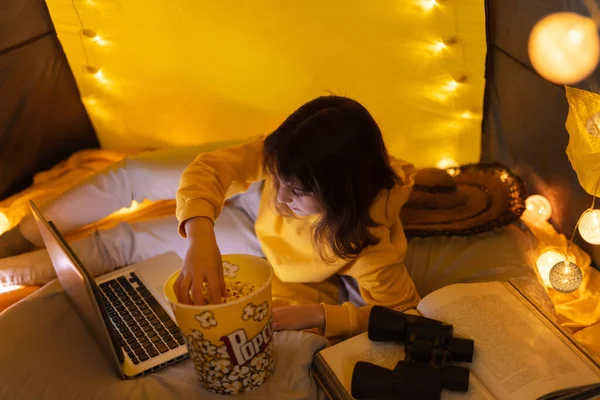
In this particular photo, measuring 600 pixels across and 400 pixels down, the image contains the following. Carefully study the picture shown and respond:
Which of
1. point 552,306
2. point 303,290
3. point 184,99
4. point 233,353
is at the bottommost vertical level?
point 552,306

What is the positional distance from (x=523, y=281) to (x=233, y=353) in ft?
2.30

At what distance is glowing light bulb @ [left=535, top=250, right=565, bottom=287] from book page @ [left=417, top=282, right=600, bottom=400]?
354 millimetres

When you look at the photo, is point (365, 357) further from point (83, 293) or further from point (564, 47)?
point (564, 47)

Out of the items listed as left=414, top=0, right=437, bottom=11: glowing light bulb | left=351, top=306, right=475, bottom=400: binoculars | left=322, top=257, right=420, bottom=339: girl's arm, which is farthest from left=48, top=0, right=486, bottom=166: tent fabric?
left=351, top=306, right=475, bottom=400: binoculars

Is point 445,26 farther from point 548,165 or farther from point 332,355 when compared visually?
point 332,355

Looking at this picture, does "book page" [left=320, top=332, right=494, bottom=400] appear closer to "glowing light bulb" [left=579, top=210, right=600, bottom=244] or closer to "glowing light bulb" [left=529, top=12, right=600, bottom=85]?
"glowing light bulb" [left=579, top=210, right=600, bottom=244]

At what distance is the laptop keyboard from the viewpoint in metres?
0.94

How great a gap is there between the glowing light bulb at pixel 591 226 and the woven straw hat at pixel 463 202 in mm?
210

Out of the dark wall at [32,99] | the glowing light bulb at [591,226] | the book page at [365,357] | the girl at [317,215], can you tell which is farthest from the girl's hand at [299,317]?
the dark wall at [32,99]

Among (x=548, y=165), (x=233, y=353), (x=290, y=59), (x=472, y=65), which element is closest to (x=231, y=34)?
(x=290, y=59)

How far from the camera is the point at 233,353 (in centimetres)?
76

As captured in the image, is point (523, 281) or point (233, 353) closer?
point (233, 353)

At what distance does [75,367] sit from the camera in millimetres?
839

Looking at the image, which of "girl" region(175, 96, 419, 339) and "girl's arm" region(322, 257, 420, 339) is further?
"girl's arm" region(322, 257, 420, 339)
